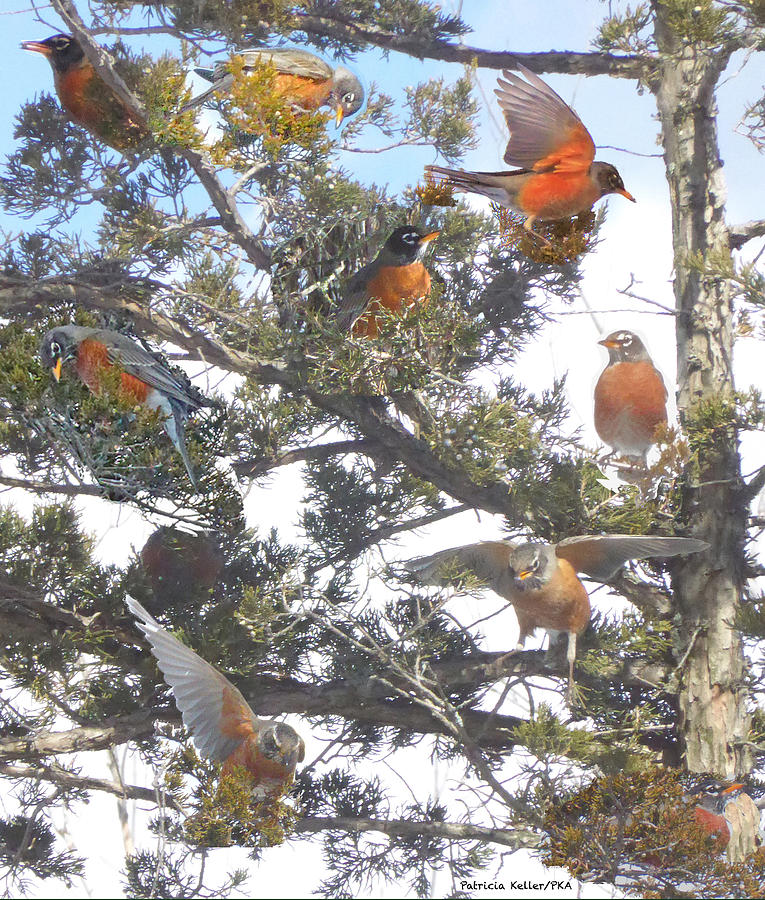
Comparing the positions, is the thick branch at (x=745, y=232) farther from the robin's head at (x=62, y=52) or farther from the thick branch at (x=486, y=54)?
the robin's head at (x=62, y=52)

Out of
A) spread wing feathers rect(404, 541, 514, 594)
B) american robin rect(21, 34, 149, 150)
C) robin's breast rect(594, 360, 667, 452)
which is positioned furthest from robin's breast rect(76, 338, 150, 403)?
robin's breast rect(594, 360, 667, 452)

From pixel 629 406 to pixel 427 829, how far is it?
136 cm

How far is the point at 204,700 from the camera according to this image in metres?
2.51

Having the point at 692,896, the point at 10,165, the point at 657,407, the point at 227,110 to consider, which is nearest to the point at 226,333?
the point at 227,110

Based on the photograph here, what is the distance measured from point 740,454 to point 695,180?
1018mm

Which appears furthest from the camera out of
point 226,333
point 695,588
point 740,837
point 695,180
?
point 695,180

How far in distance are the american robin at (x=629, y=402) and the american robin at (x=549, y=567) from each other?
384 millimetres

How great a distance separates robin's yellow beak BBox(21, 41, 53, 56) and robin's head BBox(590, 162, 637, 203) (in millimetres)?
1560

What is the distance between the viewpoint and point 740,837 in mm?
2586

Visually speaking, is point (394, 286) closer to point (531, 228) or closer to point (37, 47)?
point (531, 228)

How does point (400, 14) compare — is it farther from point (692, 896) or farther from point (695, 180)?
point (692, 896)

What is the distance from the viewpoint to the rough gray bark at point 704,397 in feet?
9.33

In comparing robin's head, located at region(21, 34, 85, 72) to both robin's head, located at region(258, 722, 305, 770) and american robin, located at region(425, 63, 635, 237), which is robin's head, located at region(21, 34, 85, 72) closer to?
american robin, located at region(425, 63, 635, 237)

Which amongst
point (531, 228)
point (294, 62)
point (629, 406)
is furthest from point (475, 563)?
point (294, 62)
